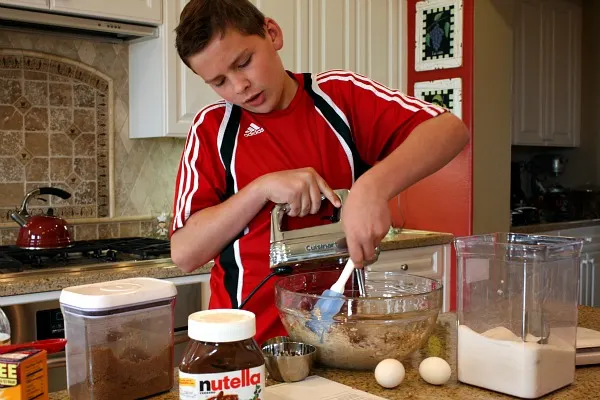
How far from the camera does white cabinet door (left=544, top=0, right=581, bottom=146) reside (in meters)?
4.27

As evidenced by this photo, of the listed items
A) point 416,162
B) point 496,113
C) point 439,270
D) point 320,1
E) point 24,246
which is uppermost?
point 320,1

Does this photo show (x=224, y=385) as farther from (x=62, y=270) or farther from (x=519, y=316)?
(x=62, y=270)

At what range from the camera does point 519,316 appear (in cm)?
99

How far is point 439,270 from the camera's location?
127 inches

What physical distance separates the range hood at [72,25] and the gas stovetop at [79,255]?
81cm

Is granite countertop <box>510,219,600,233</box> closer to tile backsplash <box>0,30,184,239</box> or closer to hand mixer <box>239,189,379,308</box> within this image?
tile backsplash <box>0,30,184,239</box>

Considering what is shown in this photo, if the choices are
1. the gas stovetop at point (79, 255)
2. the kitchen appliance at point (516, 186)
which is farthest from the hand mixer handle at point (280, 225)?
the kitchen appliance at point (516, 186)

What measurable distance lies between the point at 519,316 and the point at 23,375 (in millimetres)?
683

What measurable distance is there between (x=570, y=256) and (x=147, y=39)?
2.15m

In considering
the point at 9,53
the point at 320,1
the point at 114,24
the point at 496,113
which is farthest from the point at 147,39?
the point at 496,113

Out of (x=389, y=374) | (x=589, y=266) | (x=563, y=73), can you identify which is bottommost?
(x=589, y=266)

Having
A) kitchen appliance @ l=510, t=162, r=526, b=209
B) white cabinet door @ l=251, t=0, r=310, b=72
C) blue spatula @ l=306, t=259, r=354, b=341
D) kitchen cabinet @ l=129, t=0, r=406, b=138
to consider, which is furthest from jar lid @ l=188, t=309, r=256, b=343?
kitchen appliance @ l=510, t=162, r=526, b=209

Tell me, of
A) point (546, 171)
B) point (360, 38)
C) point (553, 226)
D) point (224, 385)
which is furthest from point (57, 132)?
point (546, 171)

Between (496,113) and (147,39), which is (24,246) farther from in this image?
(496,113)
